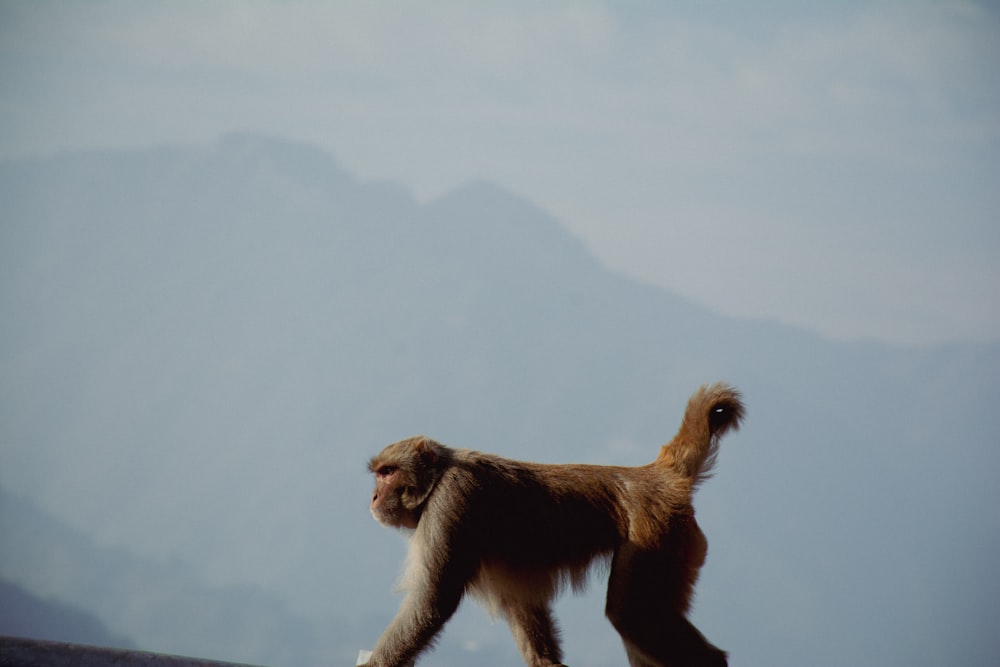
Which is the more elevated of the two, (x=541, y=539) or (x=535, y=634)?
(x=541, y=539)

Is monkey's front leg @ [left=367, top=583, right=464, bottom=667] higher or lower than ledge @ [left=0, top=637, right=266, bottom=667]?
higher

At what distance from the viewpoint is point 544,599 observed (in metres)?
4.75

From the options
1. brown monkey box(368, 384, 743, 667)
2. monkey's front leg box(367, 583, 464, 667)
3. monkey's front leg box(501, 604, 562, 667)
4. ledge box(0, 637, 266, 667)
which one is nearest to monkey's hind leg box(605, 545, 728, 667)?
brown monkey box(368, 384, 743, 667)

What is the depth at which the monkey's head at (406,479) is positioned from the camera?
4.54 meters

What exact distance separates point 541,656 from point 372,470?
1229 millimetres

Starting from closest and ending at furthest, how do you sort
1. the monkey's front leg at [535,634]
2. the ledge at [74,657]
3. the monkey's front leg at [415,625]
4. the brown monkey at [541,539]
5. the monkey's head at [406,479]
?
the ledge at [74,657] < the monkey's front leg at [415,625] < the brown monkey at [541,539] < the monkey's head at [406,479] < the monkey's front leg at [535,634]

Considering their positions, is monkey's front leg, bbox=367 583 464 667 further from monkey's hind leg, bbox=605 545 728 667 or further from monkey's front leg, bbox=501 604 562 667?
monkey's hind leg, bbox=605 545 728 667

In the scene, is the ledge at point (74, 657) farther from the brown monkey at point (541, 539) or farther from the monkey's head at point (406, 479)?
the monkey's head at point (406, 479)

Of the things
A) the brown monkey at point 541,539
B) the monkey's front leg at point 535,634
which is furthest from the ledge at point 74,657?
the monkey's front leg at point 535,634

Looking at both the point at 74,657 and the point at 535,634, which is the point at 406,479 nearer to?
the point at 535,634

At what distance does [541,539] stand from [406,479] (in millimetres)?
681

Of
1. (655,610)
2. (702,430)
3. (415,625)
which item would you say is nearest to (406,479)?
(415,625)

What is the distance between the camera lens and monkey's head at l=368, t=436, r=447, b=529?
454 cm

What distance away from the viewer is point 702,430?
16.0 ft
